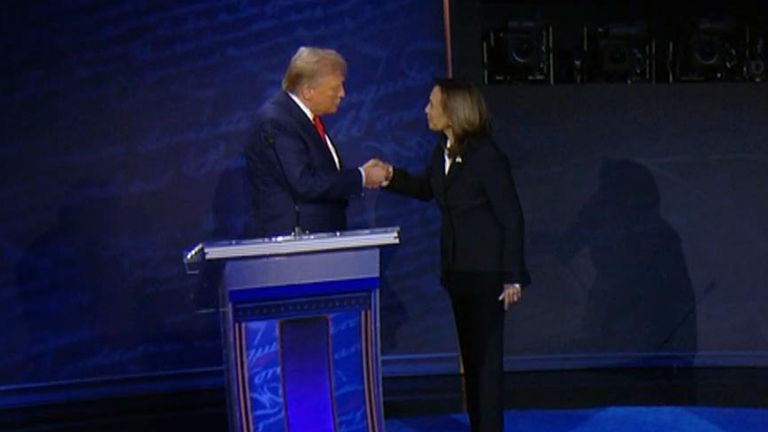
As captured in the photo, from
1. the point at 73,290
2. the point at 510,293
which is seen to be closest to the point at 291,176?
the point at 510,293

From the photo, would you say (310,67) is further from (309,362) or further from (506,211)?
(309,362)

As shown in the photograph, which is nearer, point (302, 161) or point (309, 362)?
point (309, 362)

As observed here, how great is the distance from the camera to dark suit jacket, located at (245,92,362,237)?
310 centimetres

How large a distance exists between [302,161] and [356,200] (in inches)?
80.4

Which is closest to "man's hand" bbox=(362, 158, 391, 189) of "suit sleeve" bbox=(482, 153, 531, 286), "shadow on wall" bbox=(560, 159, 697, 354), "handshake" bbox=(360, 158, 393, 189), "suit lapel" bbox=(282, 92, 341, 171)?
"handshake" bbox=(360, 158, 393, 189)

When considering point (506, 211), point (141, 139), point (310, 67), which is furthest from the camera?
point (141, 139)

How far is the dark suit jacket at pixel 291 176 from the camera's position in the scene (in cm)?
310

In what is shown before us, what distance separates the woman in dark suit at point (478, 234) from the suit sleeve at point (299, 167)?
41 cm

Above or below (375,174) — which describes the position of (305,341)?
below

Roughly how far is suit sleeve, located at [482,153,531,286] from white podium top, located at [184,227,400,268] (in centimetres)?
66

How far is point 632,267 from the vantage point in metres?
5.21

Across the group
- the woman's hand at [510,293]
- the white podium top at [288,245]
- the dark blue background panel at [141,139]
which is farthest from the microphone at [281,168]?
the dark blue background panel at [141,139]

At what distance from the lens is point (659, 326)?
17.1 ft

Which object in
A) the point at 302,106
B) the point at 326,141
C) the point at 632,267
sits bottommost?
the point at 632,267
